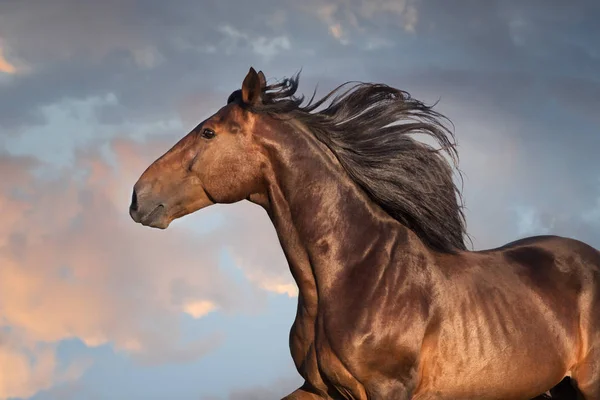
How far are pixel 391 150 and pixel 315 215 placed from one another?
848 millimetres

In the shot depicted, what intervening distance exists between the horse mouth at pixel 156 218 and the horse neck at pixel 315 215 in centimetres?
76

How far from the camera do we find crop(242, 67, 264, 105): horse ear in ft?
21.5

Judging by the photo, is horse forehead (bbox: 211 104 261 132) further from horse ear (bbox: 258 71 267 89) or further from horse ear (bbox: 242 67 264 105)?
horse ear (bbox: 258 71 267 89)

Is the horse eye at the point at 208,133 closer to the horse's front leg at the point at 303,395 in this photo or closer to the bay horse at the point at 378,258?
the bay horse at the point at 378,258

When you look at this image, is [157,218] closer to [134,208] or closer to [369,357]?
[134,208]

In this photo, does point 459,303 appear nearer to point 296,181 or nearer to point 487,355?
point 487,355

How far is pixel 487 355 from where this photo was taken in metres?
6.46

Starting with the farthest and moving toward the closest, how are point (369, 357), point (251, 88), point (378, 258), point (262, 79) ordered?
point (262, 79)
point (251, 88)
point (378, 258)
point (369, 357)

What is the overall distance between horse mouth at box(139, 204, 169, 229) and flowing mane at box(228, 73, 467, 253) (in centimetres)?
99

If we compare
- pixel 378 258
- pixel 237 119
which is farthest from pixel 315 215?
pixel 237 119

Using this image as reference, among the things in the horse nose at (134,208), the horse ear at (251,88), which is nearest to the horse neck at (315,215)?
the horse ear at (251,88)

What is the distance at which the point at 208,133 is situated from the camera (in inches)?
260

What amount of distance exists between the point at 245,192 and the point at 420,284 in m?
1.38

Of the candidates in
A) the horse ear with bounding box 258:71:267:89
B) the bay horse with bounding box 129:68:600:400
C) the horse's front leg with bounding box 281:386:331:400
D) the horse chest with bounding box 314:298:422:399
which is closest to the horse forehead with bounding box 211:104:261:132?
the bay horse with bounding box 129:68:600:400
